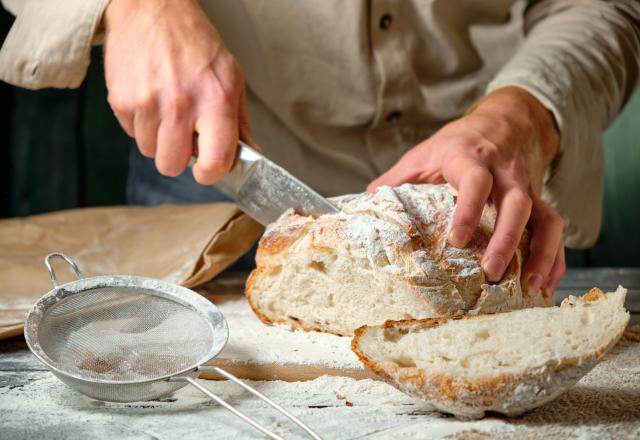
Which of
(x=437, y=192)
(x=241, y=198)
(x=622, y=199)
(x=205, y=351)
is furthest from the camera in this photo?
(x=622, y=199)

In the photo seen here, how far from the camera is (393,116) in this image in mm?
2332

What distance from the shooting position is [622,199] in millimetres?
3420

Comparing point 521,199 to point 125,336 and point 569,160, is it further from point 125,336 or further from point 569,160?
point 125,336

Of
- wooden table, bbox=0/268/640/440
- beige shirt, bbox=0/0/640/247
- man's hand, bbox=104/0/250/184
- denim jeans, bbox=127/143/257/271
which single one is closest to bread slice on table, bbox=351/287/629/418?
wooden table, bbox=0/268/640/440

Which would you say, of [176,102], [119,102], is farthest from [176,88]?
[119,102]

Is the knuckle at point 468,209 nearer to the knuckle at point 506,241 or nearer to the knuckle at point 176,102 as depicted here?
the knuckle at point 506,241

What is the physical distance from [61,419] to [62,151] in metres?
2.38

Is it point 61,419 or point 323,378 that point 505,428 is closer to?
point 323,378

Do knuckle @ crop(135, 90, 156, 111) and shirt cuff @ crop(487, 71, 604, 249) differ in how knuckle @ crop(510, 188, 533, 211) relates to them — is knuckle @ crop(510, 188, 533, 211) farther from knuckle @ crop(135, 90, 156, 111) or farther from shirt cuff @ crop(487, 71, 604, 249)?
knuckle @ crop(135, 90, 156, 111)

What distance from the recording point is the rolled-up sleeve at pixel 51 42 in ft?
5.94

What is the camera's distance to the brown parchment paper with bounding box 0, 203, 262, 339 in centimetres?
205

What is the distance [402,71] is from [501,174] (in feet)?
2.16

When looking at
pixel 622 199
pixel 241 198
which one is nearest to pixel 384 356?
pixel 241 198

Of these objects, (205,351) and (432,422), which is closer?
(432,422)
